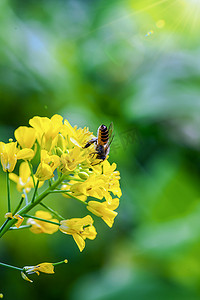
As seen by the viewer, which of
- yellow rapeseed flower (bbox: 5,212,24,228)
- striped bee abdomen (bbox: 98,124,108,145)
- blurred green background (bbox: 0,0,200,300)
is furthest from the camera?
blurred green background (bbox: 0,0,200,300)

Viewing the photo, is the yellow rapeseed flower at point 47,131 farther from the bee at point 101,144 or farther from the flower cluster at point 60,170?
the bee at point 101,144

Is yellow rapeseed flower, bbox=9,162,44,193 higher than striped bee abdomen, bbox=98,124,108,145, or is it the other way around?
striped bee abdomen, bbox=98,124,108,145

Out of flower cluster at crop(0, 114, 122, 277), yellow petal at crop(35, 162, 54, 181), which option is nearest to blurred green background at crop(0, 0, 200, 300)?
flower cluster at crop(0, 114, 122, 277)

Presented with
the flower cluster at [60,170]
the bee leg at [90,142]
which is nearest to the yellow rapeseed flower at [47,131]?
the flower cluster at [60,170]

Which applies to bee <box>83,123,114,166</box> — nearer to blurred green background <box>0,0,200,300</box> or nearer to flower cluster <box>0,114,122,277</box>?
flower cluster <box>0,114,122,277</box>

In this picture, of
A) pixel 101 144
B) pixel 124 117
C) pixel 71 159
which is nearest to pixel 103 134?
pixel 101 144

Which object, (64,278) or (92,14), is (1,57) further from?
(64,278)

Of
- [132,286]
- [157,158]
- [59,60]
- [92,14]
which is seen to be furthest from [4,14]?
[132,286]
